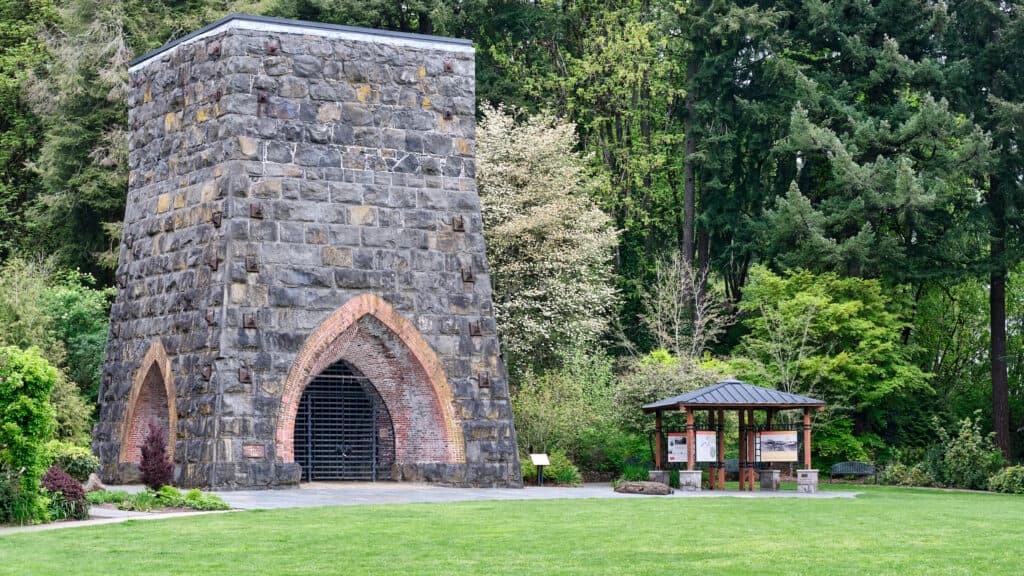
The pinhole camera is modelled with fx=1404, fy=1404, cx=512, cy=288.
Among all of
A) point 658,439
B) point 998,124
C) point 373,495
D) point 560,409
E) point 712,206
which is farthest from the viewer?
point 712,206

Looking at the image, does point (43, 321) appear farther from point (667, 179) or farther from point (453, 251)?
point (667, 179)

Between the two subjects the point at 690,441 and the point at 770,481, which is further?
the point at 770,481

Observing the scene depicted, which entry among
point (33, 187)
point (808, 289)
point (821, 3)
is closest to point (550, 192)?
point (808, 289)

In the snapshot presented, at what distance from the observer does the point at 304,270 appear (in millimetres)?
24688

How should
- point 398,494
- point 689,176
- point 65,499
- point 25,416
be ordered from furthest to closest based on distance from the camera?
Answer: point 689,176 < point 398,494 < point 65,499 < point 25,416

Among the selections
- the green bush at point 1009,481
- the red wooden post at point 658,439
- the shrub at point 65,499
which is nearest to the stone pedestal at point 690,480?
the red wooden post at point 658,439

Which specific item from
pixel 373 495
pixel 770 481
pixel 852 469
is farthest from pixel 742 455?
pixel 373 495

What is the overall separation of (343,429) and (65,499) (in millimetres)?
9330

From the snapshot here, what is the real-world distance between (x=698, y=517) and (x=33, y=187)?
32.8 m

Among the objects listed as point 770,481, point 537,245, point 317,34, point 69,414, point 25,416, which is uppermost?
point 317,34

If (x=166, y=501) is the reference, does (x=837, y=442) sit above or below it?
above

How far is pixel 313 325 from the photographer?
2459 centimetres

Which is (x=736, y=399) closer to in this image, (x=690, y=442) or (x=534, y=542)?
(x=690, y=442)

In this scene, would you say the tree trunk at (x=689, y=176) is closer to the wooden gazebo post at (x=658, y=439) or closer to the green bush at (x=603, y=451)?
the green bush at (x=603, y=451)
